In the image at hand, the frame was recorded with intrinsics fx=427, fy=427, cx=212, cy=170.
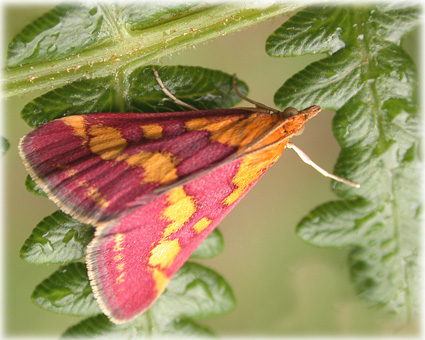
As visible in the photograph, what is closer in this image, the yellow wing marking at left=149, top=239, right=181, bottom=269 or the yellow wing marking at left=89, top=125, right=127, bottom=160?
the yellow wing marking at left=89, top=125, right=127, bottom=160

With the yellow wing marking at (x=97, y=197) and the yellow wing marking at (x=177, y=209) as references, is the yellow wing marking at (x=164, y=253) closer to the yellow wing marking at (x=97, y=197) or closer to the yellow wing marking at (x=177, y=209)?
the yellow wing marking at (x=177, y=209)

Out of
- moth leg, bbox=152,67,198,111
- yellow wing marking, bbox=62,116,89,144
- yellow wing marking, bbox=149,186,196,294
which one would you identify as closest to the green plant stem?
moth leg, bbox=152,67,198,111

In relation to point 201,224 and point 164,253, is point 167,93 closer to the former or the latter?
point 201,224

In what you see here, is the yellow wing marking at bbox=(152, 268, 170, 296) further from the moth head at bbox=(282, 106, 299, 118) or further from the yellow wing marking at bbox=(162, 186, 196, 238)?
the moth head at bbox=(282, 106, 299, 118)

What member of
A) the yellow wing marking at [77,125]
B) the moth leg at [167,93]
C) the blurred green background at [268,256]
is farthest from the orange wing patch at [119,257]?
the blurred green background at [268,256]

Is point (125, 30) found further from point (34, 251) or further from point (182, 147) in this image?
point (34, 251)

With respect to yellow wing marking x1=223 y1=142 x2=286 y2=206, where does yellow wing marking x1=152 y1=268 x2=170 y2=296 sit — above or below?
below

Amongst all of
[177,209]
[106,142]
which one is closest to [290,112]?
[177,209]
